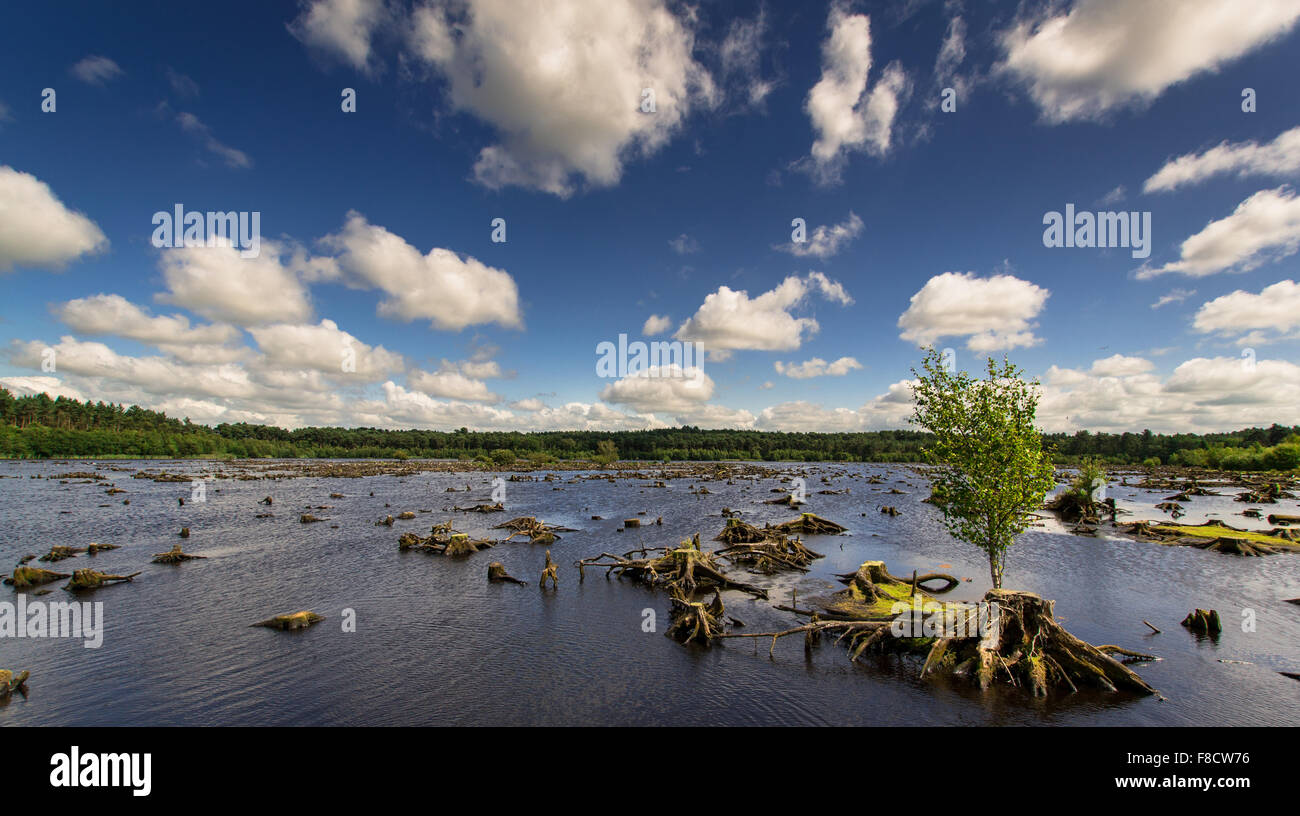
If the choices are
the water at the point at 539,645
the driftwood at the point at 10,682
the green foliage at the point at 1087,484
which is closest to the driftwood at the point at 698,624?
the water at the point at 539,645

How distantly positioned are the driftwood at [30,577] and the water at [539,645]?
1723 mm

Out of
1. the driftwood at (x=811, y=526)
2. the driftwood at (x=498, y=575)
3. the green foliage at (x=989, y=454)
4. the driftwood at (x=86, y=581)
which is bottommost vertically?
the driftwood at (x=811, y=526)

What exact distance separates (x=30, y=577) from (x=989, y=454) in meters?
53.9

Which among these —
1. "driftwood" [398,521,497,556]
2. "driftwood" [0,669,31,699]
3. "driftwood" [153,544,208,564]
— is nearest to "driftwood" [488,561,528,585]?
"driftwood" [398,521,497,556]

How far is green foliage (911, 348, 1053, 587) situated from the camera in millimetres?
21891

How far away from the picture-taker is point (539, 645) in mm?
22469

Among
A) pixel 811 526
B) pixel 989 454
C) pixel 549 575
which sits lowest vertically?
pixel 811 526

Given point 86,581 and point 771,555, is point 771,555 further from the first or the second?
point 86,581

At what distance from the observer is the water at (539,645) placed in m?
16.4

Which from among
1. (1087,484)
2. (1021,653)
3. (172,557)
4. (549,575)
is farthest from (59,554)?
(1087,484)

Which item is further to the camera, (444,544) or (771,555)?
(444,544)

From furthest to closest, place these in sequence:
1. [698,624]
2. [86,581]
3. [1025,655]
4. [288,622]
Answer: [86,581] → [288,622] → [698,624] → [1025,655]

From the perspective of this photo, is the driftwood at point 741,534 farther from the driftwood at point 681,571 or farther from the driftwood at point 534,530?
the driftwood at point 534,530
